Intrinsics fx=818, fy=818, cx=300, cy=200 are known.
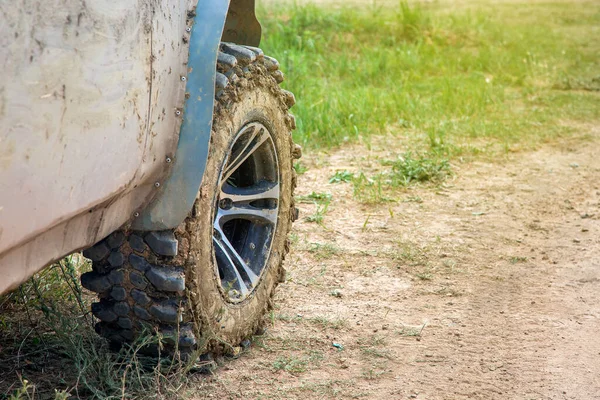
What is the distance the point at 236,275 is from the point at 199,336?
336 mm

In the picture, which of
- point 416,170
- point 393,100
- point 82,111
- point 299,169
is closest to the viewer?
point 82,111

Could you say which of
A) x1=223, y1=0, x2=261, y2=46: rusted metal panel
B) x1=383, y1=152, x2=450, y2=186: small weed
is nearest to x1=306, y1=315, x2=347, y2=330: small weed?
x1=223, y1=0, x2=261, y2=46: rusted metal panel

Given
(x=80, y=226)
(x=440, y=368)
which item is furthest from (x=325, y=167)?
(x=80, y=226)

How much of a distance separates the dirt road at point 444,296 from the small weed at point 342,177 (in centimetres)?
7

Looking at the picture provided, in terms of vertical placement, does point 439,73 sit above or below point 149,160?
below

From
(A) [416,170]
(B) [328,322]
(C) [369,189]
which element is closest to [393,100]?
(A) [416,170]

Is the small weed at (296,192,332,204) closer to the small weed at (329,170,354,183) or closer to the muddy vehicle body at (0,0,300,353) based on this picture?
the small weed at (329,170,354,183)

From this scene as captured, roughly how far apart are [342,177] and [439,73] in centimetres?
322

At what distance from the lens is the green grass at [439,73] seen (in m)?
6.33

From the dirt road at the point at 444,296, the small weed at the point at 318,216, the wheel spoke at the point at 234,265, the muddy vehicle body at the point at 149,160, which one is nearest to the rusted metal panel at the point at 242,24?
the muddy vehicle body at the point at 149,160

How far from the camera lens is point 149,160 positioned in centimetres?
245

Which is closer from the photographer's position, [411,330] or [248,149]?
[248,149]

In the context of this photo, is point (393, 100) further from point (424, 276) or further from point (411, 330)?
→ point (411, 330)

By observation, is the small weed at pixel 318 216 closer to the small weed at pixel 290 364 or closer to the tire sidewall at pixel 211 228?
the tire sidewall at pixel 211 228
